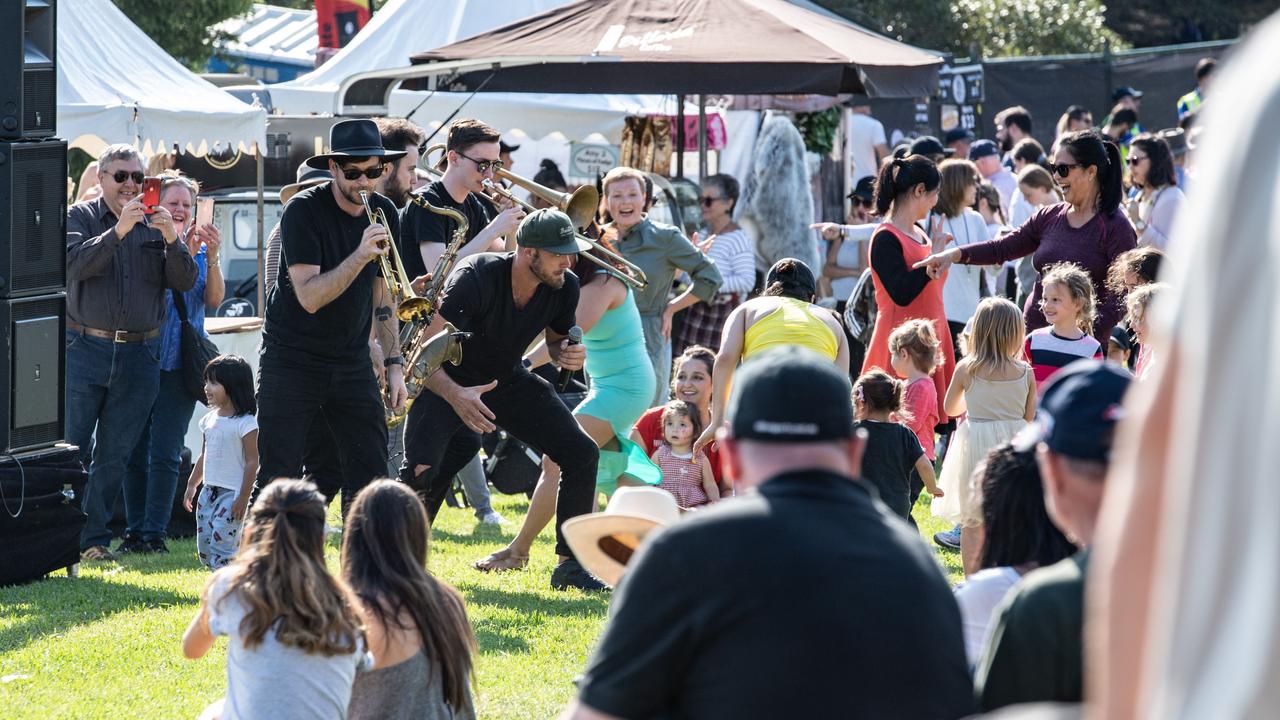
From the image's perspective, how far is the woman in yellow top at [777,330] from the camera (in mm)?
6898

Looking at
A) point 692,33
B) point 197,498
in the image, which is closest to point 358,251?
point 197,498

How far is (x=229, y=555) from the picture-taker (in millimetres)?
7223

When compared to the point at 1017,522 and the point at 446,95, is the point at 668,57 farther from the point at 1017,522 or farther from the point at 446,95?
the point at 1017,522

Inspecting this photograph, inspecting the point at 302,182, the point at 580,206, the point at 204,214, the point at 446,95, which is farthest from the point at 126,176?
the point at 446,95

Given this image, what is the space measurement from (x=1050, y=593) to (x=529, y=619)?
4.27 m

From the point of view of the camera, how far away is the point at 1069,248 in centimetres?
757

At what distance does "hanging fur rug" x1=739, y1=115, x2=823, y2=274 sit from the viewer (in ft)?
38.4

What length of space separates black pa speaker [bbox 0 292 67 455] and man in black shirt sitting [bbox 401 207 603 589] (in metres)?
1.74

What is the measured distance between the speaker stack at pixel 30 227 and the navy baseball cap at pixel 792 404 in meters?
5.53

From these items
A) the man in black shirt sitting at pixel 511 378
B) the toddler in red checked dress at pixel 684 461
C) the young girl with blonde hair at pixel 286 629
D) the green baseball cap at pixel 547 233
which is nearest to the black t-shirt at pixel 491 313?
the man in black shirt sitting at pixel 511 378

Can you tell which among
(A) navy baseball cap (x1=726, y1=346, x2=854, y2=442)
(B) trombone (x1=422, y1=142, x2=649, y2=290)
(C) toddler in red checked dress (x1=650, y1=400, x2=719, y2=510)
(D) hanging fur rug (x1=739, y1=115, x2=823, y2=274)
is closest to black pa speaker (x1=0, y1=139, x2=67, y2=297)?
(B) trombone (x1=422, y1=142, x2=649, y2=290)

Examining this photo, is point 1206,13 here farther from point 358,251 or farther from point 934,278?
point 358,251

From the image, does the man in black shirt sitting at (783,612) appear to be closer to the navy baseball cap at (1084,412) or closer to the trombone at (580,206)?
the navy baseball cap at (1084,412)

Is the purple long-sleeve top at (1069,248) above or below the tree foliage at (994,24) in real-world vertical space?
below
